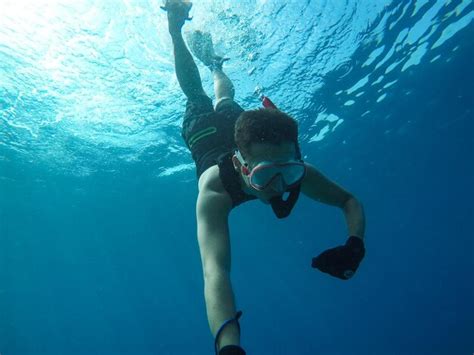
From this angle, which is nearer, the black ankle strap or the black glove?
the black ankle strap

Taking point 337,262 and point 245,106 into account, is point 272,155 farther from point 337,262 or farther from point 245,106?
point 245,106

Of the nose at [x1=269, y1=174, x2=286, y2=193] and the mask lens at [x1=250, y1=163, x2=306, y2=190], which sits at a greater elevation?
the mask lens at [x1=250, y1=163, x2=306, y2=190]

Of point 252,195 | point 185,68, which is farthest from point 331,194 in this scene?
point 185,68

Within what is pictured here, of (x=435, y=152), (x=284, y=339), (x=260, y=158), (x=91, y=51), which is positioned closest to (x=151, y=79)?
(x=91, y=51)

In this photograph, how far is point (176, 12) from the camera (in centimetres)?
710

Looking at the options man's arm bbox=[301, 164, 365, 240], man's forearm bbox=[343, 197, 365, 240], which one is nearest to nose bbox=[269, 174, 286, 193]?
man's arm bbox=[301, 164, 365, 240]

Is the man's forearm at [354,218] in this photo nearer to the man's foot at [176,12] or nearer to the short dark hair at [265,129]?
the short dark hair at [265,129]

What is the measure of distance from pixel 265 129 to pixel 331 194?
1.71 metres

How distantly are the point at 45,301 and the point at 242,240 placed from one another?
315 feet

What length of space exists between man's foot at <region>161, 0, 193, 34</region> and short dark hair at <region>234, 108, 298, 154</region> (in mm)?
4312

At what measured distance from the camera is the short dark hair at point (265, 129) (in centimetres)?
362

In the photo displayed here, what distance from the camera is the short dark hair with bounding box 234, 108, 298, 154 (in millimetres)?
3615

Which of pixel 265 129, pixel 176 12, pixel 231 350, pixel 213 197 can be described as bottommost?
pixel 231 350

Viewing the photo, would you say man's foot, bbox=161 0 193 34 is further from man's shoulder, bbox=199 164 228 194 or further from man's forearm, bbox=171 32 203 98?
man's shoulder, bbox=199 164 228 194
